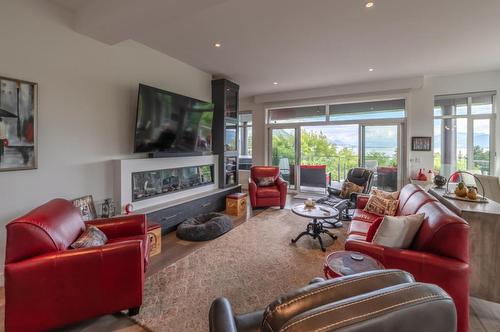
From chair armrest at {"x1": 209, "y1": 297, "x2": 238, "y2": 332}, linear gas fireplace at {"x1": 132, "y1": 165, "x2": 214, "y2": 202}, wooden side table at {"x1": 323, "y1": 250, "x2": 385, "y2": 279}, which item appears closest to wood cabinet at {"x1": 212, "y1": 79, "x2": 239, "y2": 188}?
linear gas fireplace at {"x1": 132, "y1": 165, "x2": 214, "y2": 202}

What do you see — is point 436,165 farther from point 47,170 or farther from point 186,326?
point 47,170

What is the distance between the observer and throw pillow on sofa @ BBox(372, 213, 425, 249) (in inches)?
75.5

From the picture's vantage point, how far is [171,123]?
4102mm

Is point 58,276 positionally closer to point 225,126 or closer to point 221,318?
point 221,318

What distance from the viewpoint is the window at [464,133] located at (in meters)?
5.25

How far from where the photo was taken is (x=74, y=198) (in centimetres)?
299

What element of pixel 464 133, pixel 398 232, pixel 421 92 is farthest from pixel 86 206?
pixel 464 133

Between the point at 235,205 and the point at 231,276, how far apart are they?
2.32m

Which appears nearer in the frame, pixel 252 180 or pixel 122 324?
pixel 122 324

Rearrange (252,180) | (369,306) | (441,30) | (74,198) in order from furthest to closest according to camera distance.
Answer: (252,180)
(441,30)
(74,198)
(369,306)

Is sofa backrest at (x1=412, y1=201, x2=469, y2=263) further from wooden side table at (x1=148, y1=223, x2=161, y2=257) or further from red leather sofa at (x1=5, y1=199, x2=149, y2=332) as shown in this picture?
wooden side table at (x1=148, y1=223, x2=161, y2=257)

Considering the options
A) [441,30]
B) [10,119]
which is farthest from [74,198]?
[441,30]

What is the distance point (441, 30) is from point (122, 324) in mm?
5010

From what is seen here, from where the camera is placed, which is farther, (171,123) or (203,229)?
(171,123)
